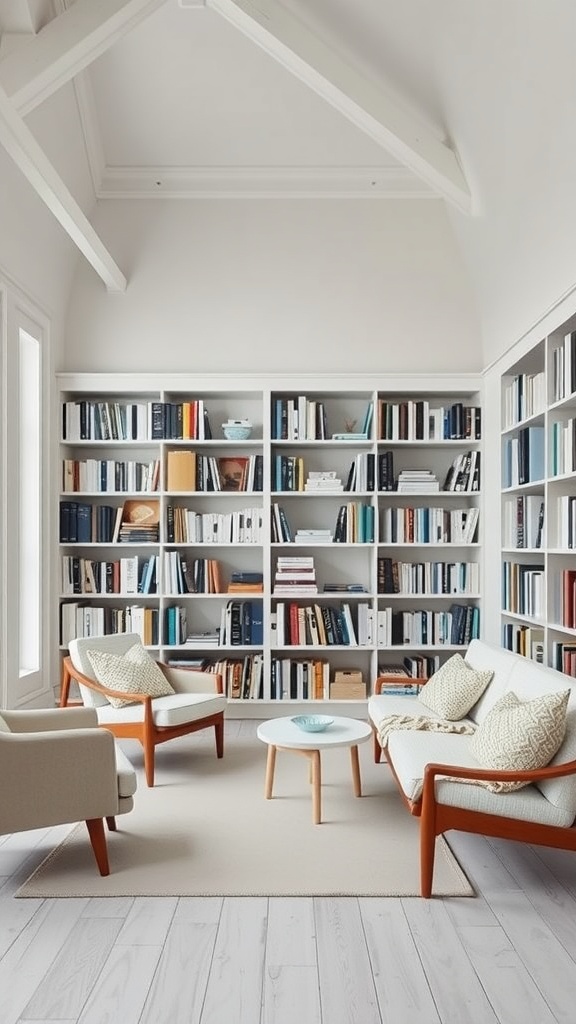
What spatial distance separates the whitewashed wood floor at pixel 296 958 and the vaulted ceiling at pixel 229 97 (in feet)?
11.6

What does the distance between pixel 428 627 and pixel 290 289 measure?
2.77 m

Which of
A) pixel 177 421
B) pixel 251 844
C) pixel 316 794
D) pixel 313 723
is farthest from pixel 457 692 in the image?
pixel 177 421

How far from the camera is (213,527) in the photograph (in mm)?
6539

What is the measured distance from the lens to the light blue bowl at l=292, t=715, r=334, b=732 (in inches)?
174

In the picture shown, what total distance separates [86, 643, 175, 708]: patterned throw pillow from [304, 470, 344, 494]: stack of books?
6.31 feet

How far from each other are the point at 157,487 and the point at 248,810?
9.41ft

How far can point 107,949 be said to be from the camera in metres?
2.88

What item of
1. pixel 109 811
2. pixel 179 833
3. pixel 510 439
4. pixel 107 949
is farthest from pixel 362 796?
pixel 510 439

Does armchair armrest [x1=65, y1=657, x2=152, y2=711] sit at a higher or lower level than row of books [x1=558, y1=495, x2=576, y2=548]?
lower

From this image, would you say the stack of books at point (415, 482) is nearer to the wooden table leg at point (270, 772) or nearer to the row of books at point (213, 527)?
the row of books at point (213, 527)

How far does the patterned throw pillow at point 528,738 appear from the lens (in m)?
3.35

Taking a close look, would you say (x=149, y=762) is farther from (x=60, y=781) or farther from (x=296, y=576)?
(x=296, y=576)

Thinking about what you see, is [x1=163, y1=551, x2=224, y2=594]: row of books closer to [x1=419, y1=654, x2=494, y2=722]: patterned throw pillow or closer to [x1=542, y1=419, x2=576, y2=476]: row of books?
[x1=419, y1=654, x2=494, y2=722]: patterned throw pillow

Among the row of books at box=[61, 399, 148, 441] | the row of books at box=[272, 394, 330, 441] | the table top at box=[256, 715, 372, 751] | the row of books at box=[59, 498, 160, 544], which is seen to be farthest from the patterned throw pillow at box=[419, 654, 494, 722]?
the row of books at box=[61, 399, 148, 441]
